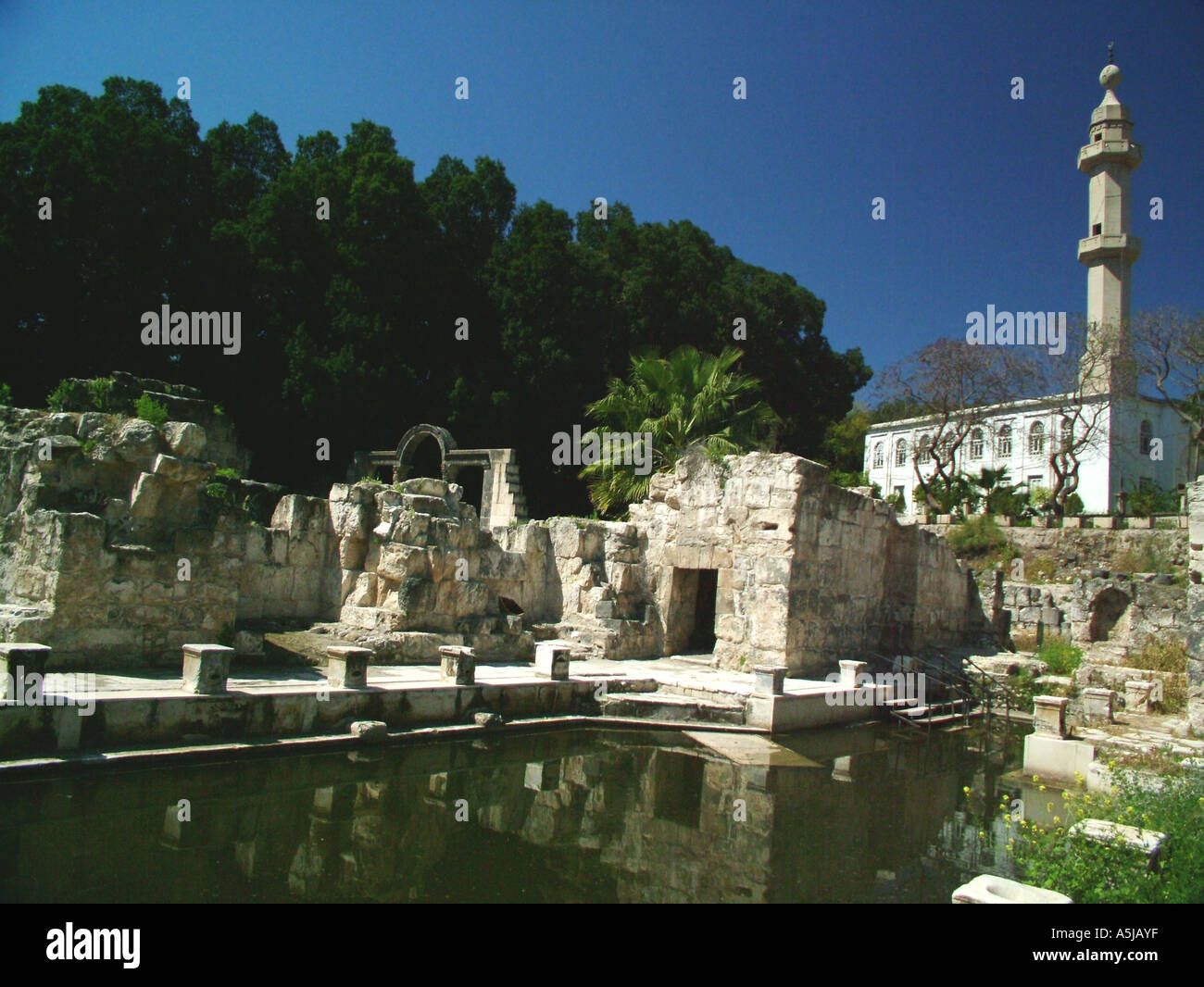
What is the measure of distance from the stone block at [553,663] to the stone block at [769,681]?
2.44 meters

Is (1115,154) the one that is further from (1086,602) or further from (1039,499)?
(1086,602)

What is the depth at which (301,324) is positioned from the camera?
2267 centimetres

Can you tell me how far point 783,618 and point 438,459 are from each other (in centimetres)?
1477

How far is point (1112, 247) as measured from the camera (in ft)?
102

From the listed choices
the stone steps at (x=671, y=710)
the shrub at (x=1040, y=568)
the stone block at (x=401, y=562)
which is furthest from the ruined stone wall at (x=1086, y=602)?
the stone block at (x=401, y=562)

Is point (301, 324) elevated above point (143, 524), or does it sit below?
above

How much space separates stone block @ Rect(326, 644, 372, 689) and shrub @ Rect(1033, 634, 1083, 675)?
12.6 meters

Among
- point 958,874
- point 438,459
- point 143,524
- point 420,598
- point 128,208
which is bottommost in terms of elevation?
point 958,874

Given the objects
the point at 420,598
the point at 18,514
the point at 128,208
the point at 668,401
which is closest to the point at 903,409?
the point at 668,401

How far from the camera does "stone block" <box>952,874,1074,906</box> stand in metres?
4.21

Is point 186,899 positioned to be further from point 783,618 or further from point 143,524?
point 783,618

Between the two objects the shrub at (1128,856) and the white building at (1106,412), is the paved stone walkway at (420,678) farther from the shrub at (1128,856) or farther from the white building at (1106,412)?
the white building at (1106,412)

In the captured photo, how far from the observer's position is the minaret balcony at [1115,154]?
31766 millimetres

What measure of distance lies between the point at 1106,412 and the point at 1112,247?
669 centimetres
